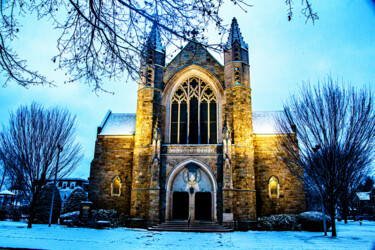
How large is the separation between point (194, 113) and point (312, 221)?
10.5 meters

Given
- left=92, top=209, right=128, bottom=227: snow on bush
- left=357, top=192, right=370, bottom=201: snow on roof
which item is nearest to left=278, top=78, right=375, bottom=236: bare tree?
left=92, top=209, right=128, bottom=227: snow on bush

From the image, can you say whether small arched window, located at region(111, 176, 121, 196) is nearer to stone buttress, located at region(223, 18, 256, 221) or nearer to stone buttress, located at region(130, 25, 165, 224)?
stone buttress, located at region(130, 25, 165, 224)

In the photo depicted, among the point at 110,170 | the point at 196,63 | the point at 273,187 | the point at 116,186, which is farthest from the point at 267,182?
the point at 110,170

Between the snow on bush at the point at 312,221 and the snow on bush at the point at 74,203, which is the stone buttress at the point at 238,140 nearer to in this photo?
the snow on bush at the point at 312,221

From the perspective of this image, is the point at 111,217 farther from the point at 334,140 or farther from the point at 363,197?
the point at 363,197

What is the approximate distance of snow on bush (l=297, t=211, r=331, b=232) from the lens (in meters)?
16.8

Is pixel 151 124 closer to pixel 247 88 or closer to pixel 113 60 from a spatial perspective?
pixel 247 88

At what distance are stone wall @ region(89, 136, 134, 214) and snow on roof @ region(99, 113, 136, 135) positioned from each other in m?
0.65

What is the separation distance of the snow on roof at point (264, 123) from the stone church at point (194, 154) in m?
0.08

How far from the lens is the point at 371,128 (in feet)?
42.9

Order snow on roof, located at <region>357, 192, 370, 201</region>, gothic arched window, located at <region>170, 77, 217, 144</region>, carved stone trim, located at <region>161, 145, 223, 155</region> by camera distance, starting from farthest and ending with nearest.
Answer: snow on roof, located at <region>357, 192, 370, 201</region> < gothic arched window, located at <region>170, 77, 217, 144</region> < carved stone trim, located at <region>161, 145, 223, 155</region>

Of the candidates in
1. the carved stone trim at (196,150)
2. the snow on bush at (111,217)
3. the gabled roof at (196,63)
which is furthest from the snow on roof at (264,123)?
the snow on bush at (111,217)

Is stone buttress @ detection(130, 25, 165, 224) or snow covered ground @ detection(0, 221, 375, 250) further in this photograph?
stone buttress @ detection(130, 25, 165, 224)

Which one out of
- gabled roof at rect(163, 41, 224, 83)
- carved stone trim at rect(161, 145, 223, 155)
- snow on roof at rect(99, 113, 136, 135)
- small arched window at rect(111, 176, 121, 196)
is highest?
gabled roof at rect(163, 41, 224, 83)
